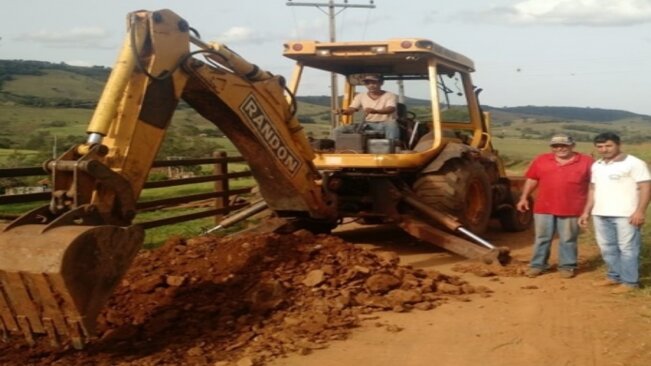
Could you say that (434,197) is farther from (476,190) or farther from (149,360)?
(149,360)

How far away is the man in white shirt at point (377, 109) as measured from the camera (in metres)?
8.45

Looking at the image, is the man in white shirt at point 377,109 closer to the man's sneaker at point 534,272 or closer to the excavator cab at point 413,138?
the excavator cab at point 413,138

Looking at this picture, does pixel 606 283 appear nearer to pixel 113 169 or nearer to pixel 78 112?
pixel 113 169

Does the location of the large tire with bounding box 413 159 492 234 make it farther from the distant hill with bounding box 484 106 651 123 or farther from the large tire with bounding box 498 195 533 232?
the distant hill with bounding box 484 106 651 123

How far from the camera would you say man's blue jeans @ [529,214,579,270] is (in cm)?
717

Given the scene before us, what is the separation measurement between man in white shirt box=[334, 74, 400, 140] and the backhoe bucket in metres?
4.62

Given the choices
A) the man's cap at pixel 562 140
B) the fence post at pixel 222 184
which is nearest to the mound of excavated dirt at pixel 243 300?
the man's cap at pixel 562 140

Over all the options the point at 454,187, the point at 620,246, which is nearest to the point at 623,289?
the point at 620,246

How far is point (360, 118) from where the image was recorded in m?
8.95

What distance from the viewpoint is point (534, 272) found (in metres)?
7.24

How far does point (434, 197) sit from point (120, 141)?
436 cm

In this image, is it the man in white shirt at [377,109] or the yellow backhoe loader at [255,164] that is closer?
the yellow backhoe loader at [255,164]

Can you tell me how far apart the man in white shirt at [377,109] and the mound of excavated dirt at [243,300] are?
1744mm

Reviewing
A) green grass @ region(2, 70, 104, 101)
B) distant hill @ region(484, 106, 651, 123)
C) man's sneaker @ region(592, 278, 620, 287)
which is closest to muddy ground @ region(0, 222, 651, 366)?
man's sneaker @ region(592, 278, 620, 287)
